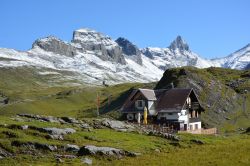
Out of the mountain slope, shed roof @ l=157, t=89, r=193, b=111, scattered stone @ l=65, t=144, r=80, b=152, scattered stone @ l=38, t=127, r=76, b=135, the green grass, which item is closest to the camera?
the green grass

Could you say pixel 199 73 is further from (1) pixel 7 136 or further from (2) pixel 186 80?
(1) pixel 7 136

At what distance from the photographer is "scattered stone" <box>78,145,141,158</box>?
47.7 meters

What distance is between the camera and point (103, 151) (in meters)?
48.2

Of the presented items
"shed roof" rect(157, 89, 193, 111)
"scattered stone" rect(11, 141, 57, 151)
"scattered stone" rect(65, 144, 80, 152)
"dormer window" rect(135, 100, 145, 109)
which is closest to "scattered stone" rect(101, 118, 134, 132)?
"scattered stone" rect(65, 144, 80, 152)

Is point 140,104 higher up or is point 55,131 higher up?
point 140,104

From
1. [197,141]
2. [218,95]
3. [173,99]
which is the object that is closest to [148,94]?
[173,99]

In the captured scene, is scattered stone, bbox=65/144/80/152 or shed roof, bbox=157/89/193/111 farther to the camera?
shed roof, bbox=157/89/193/111

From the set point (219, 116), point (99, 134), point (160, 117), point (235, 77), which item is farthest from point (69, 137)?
point (235, 77)

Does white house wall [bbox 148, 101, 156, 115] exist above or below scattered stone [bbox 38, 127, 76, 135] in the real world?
above

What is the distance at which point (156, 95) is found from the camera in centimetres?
10144

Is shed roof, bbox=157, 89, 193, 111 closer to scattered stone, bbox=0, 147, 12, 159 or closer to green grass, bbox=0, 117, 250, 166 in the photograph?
green grass, bbox=0, 117, 250, 166

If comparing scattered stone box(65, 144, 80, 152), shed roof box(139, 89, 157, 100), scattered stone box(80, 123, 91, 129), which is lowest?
scattered stone box(65, 144, 80, 152)

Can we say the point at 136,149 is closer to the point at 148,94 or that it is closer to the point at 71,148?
the point at 71,148

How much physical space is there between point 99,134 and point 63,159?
1283cm
